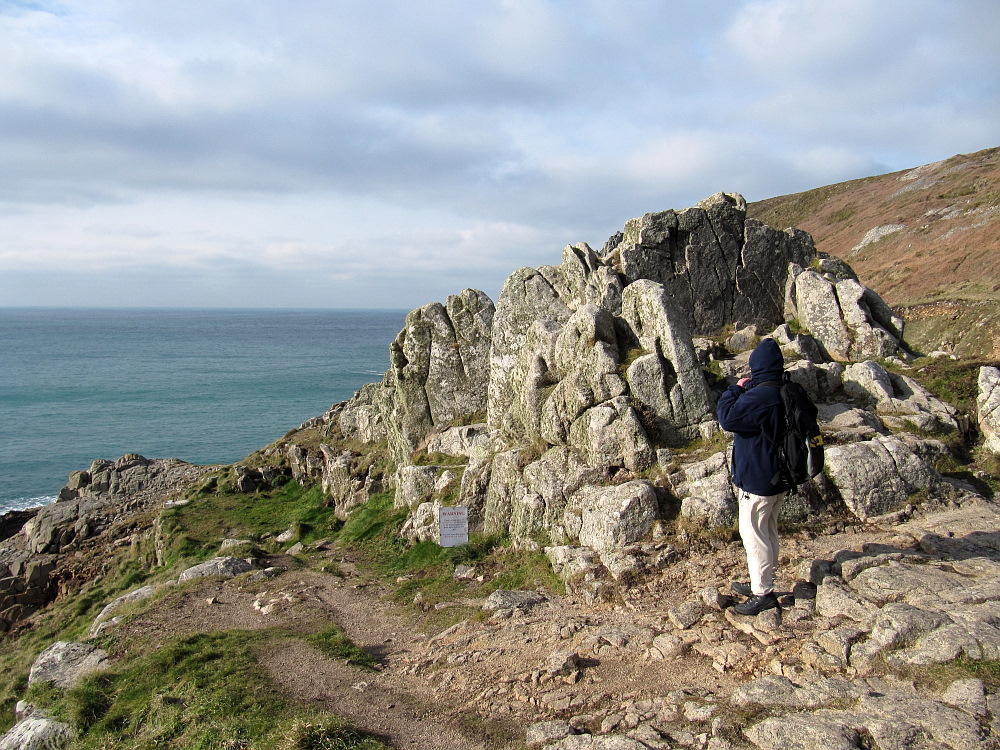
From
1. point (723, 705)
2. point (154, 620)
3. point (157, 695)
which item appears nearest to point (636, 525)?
point (723, 705)

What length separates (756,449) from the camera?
348 inches

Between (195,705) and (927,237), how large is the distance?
81764mm

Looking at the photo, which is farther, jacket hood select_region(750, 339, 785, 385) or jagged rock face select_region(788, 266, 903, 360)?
jagged rock face select_region(788, 266, 903, 360)

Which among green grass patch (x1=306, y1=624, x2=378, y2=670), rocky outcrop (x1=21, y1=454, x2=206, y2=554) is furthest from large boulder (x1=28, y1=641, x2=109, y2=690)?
rocky outcrop (x1=21, y1=454, x2=206, y2=554)

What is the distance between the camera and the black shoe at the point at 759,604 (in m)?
9.16

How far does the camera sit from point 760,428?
350 inches

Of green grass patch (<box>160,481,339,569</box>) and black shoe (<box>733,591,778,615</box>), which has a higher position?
black shoe (<box>733,591,778,615</box>)

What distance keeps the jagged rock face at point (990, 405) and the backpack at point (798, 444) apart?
26.3ft

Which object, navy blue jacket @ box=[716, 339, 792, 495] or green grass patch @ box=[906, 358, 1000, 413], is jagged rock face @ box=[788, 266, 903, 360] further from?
navy blue jacket @ box=[716, 339, 792, 495]

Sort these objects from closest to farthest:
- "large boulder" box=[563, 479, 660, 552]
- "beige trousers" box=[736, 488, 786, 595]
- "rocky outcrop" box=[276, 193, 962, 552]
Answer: "beige trousers" box=[736, 488, 786, 595] → "large boulder" box=[563, 479, 660, 552] → "rocky outcrop" box=[276, 193, 962, 552]

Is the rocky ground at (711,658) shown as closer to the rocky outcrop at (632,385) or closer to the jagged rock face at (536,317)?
the rocky outcrop at (632,385)

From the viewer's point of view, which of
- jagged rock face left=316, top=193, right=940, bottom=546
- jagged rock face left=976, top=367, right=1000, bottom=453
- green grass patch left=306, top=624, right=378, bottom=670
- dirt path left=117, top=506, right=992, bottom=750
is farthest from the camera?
jagged rock face left=316, top=193, right=940, bottom=546

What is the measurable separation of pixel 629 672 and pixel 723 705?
157 cm

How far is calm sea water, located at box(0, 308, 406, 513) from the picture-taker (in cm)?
5591
